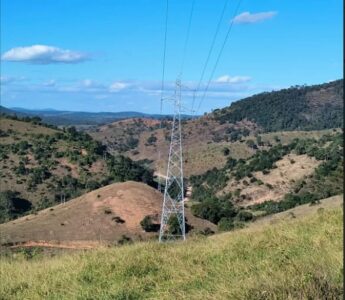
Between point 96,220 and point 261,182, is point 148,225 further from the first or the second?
point 261,182

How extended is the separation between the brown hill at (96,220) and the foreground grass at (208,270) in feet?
144

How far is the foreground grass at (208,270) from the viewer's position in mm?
6625

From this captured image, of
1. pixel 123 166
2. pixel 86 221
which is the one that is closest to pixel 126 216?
pixel 86 221

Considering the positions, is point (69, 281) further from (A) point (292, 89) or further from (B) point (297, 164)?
(A) point (292, 89)

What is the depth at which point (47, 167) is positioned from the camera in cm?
9388

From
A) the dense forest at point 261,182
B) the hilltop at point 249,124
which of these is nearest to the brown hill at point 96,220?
the dense forest at point 261,182

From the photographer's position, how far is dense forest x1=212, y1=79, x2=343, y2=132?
156875 mm

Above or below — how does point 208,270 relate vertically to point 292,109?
below

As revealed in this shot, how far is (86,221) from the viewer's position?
6156 centimetres

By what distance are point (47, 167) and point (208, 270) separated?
287 ft

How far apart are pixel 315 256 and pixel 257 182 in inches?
3416

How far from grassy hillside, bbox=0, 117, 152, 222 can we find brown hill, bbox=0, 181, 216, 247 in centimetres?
1630

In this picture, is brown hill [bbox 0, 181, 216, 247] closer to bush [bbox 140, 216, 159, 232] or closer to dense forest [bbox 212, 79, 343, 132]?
bush [bbox 140, 216, 159, 232]

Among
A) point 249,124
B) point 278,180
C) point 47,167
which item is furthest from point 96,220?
point 249,124
